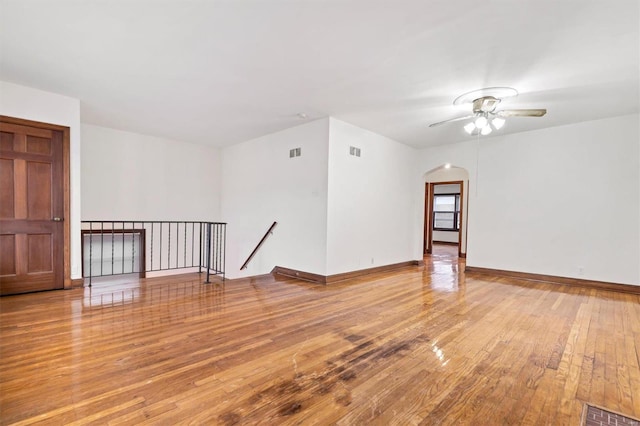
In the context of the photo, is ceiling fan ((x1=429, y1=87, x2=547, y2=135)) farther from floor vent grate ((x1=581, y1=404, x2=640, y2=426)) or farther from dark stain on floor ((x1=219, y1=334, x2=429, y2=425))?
floor vent grate ((x1=581, y1=404, x2=640, y2=426))

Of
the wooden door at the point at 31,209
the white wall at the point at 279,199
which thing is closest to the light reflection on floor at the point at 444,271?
the white wall at the point at 279,199

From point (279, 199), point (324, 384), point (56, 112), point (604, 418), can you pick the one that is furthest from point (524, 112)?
point (56, 112)

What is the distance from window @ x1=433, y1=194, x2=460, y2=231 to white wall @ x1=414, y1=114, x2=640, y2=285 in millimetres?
6046

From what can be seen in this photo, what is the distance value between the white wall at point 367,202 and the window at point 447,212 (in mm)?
5769

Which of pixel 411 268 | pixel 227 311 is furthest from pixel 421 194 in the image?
pixel 227 311

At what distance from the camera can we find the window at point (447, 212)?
40.8ft

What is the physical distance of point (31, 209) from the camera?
13.8 ft

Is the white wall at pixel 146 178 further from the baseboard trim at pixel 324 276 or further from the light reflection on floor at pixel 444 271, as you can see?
the light reflection on floor at pixel 444 271

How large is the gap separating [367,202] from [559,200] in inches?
142

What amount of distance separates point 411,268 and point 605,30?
5.33 meters

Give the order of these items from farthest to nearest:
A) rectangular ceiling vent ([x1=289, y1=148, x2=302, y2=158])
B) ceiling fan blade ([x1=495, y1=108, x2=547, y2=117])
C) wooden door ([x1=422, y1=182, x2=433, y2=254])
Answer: wooden door ([x1=422, y1=182, x2=433, y2=254]), rectangular ceiling vent ([x1=289, y1=148, x2=302, y2=158]), ceiling fan blade ([x1=495, y1=108, x2=547, y2=117])

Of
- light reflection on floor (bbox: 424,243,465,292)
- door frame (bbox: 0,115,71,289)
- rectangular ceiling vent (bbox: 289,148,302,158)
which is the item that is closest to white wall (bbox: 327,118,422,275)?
light reflection on floor (bbox: 424,243,465,292)

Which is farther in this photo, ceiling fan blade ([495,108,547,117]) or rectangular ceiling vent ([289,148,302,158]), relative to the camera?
rectangular ceiling vent ([289,148,302,158])

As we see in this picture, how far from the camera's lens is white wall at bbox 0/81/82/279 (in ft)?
13.1
